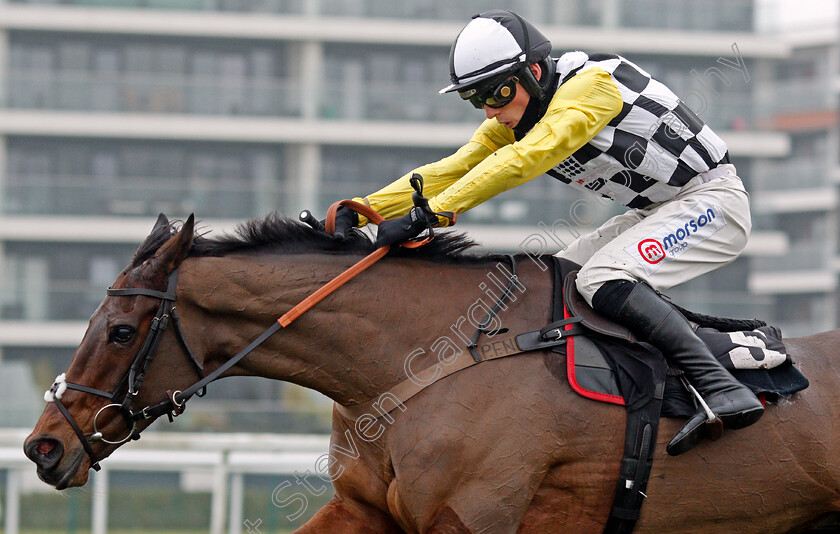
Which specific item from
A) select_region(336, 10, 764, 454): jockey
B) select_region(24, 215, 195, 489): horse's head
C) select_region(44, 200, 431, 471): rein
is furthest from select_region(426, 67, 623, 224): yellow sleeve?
select_region(24, 215, 195, 489): horse's head

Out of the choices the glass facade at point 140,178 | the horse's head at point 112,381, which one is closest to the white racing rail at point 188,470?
the horse's head at point 112,381

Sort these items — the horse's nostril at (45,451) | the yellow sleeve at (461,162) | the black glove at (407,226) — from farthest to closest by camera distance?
the yellow sleeve at (461,162), the black glove at (407,226), the horse's nostril at (45,451)

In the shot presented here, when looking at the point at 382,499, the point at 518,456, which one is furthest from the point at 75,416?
the point at 518,456

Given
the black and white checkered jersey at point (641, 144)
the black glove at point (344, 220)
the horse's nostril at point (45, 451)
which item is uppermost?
the black and white checkered jersey at point (641, 144)

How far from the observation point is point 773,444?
3613mm

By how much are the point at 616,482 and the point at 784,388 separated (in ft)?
2.39

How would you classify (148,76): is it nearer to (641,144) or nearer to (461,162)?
(461,162)

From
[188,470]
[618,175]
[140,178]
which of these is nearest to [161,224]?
[618,175]

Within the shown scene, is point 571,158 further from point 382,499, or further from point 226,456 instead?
point 226,456

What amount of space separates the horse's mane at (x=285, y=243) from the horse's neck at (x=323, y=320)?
0.17ft

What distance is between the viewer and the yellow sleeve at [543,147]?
352 centimetres

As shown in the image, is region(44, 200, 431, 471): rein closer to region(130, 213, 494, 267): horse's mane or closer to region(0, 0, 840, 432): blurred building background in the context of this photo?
region(130, 213, 494, 267): horse's mane

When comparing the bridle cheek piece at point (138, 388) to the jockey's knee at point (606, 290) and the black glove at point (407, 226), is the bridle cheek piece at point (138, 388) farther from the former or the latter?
the jockey's knee at point (606, 290)

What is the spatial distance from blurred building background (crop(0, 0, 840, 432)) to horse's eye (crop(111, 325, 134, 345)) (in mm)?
19338
